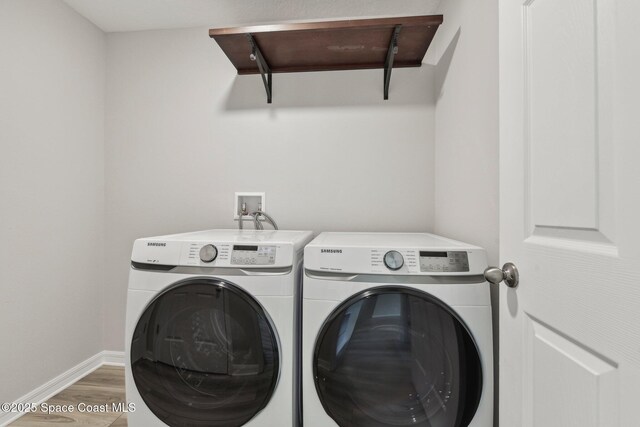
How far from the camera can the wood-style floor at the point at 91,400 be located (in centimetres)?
140

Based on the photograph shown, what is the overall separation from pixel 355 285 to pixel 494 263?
0.54 m

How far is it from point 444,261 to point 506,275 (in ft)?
0.76

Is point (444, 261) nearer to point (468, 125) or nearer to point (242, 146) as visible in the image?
point (468, 125)

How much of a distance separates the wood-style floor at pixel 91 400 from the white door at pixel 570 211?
180cm

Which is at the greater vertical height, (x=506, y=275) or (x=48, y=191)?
(x=48, y=191)

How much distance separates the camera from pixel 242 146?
1.86 meters

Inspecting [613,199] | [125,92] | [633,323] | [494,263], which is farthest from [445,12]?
[125,92]

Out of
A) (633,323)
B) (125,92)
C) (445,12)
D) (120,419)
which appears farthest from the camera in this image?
(125,92)

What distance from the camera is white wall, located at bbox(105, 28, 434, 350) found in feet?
5.82

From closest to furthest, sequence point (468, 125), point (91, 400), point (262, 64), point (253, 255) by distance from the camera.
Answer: point (253, 255), point (468, 125), point (91, 400), point (262, 64)

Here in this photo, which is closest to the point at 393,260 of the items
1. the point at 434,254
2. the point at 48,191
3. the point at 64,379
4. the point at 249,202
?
the point at 434,254

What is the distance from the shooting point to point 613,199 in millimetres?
519

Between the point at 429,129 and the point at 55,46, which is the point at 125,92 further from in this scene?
the point at 429,129

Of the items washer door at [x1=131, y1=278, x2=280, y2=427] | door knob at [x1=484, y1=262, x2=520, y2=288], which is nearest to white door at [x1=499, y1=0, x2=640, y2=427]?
door knob at [x1=484, y1=262, x2=520, y2=288]
